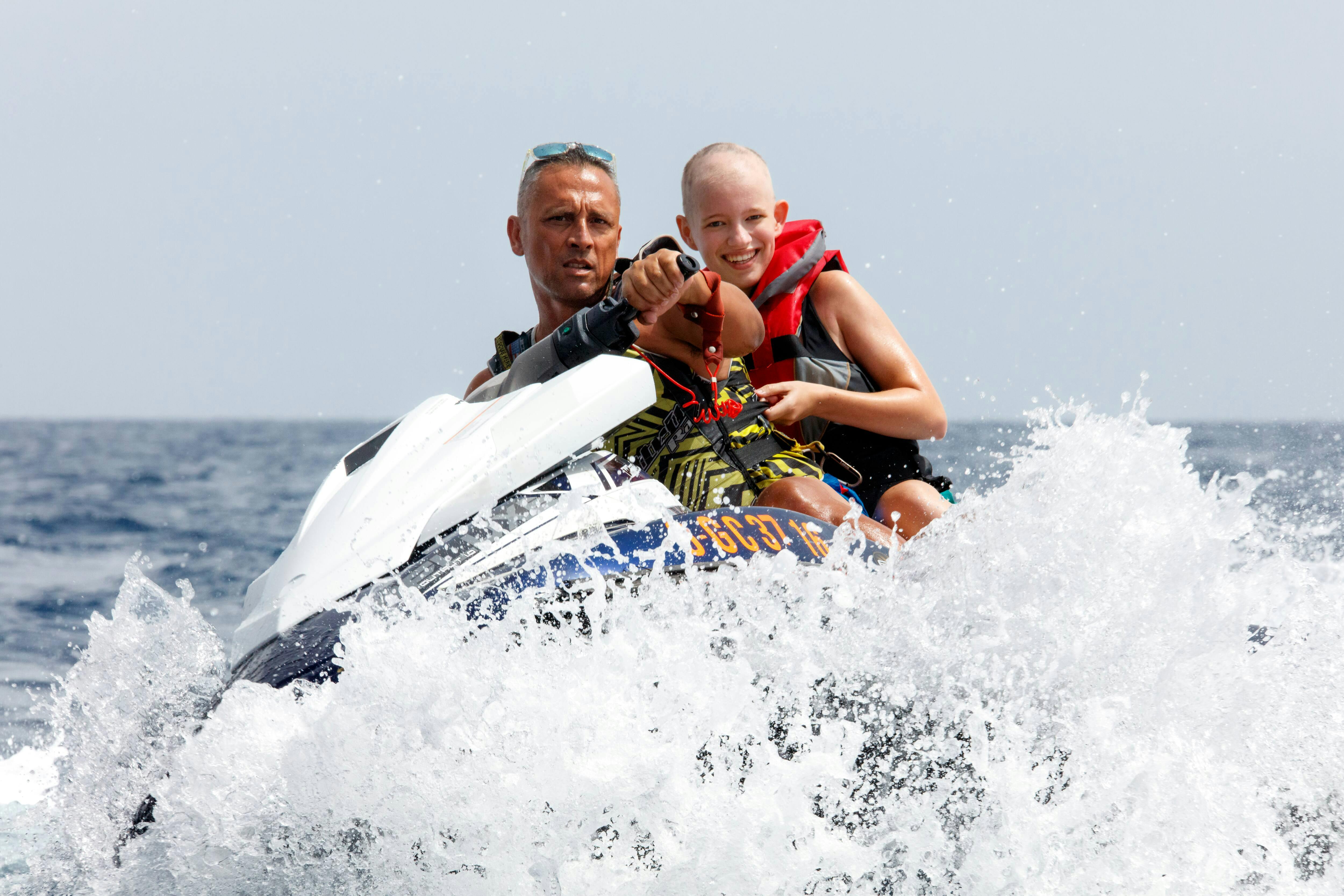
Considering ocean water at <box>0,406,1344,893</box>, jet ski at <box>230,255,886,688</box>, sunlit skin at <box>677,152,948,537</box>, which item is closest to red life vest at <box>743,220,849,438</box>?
sunlit skin at <box>677,152,948,537</box>

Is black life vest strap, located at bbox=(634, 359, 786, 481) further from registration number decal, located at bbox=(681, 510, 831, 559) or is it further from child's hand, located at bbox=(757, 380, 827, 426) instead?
registration number decal, located at bbox=(681, 510, 831, 559)

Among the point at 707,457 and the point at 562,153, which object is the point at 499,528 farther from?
the point at 562,153

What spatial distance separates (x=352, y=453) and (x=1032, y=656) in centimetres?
146

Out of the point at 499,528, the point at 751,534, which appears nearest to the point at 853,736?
the point at 751,534

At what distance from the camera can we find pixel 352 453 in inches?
95.7

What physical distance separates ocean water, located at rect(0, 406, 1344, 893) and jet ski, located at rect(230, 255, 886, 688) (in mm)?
120

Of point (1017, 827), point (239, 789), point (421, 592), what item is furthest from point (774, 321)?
point (239, 789)

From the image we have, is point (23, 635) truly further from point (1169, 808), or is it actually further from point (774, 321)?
point (1169, 808)

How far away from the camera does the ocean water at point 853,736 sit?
151cm

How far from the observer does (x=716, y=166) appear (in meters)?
2.71

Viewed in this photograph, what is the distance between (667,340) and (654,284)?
299 mm

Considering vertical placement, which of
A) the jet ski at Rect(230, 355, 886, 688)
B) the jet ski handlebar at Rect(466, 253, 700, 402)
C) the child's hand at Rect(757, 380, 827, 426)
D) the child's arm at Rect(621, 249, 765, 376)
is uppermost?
the child's arm at Rect(621, 249, 765, 376)

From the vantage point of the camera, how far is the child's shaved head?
2.70m

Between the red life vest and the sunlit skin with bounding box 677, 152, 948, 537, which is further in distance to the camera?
the red life vest
